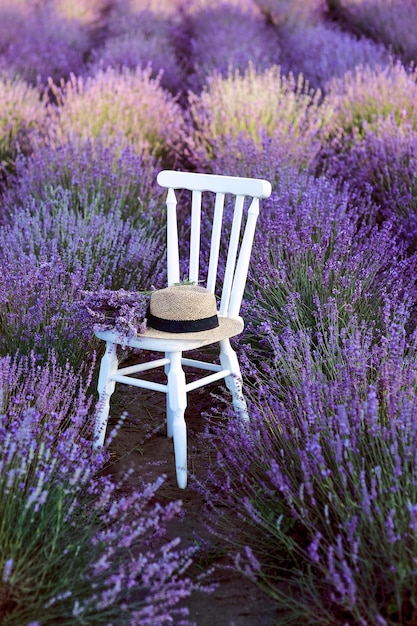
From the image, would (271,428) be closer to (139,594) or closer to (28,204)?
(139,594)

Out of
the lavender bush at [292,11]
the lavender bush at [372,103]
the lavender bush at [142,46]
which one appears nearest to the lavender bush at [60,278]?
the lavender bush at [372,103]

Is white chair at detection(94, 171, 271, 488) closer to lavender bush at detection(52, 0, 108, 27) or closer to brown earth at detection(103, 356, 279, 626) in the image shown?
brown earth at detection(103, 356, 279, 626)

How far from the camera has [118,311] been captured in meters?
2.60

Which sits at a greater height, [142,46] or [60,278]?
[60,278]

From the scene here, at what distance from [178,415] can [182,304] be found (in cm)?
35

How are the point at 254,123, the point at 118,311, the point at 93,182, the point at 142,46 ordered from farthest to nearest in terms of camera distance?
the point at 142,46
the point at 254,123
the point at 93,182
the point at 118,311

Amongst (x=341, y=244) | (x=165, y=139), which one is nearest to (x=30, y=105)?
(x=165, y=139)

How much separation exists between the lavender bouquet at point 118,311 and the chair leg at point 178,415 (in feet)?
0.52

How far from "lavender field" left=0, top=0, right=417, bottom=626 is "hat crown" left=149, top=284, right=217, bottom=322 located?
224mm

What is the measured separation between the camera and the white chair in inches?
98.4

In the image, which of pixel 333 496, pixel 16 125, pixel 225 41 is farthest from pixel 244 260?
pixel 225 41

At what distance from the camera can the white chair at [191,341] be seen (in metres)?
2.50

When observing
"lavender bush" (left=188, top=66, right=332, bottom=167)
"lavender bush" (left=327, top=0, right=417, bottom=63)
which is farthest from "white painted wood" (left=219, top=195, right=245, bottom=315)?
"lavender bush" (left=327, top=0, right=417, bottom=63)

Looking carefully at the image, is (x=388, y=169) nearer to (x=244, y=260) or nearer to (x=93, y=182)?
(x=93, y=182)
